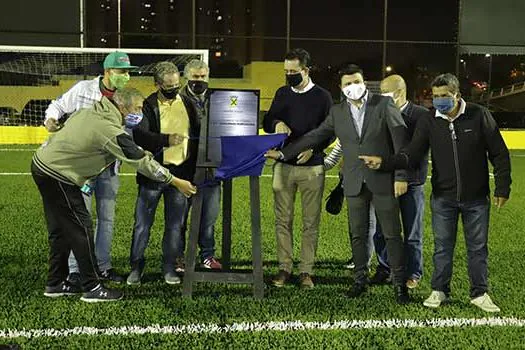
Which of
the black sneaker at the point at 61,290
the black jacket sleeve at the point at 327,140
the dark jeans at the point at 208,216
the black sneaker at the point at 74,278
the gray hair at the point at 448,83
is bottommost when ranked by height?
the black sneaker at the point at 61,290

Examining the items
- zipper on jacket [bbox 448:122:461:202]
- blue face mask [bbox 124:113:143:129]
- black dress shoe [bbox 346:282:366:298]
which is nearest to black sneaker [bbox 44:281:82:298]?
blue face mask [bbox 124:113:143:129]

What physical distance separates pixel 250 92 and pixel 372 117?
2.94ft

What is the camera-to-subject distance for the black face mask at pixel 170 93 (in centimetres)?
552

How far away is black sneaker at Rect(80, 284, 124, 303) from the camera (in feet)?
17.1

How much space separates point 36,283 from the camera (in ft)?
18.8

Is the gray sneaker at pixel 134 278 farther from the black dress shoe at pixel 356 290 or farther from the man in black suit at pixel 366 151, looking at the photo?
the black dress shoe at pixel 356 290

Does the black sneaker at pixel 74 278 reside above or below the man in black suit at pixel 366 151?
below

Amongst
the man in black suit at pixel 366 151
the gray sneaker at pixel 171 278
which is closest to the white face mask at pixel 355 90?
the man in black suit at pixel 366 151

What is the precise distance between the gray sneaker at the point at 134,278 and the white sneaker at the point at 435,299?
226 cm

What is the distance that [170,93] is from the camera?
5539mm

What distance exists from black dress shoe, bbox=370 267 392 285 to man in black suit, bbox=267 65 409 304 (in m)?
0.54

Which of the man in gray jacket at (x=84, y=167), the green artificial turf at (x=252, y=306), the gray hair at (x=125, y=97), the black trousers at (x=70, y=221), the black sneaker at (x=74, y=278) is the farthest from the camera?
the black sneaker at (x=74, y=278)

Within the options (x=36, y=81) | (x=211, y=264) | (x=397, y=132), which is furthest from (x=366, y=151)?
(x=36, y=81)

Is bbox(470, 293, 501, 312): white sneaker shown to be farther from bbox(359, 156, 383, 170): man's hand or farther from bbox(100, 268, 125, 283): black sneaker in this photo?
bbox(100, 268, 125, 283): black sneaker
